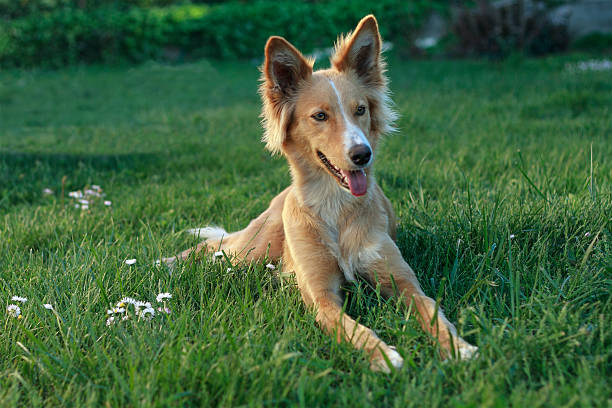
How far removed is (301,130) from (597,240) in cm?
171

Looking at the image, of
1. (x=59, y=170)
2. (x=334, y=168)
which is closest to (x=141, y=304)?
(x=334, y=168)

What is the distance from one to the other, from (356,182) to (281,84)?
29.2 inches

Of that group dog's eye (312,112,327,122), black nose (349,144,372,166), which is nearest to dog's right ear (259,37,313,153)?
dog's eye (312,112,327,122)

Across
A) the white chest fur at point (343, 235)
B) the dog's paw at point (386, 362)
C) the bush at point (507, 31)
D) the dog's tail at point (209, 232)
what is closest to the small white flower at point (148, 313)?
the white chest fur at point (343, 235)

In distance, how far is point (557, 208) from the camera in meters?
3.20

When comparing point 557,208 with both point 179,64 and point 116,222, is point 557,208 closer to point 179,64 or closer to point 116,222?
point 116,222

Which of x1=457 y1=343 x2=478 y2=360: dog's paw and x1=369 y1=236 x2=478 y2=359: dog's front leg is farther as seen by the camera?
x1=369 y1=236 x2=478 y2=359: dog's front leg

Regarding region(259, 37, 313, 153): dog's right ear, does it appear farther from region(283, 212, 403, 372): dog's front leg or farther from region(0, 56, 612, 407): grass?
region(0, 56, 612, 407): grass

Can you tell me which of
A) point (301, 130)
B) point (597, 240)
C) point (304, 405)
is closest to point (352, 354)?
point (304, 405)

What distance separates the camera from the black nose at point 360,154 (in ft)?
8.49

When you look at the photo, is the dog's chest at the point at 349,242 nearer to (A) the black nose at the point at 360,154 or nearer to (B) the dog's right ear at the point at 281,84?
(A) the black nose at the point at 360,154

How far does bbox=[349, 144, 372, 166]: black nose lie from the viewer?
2.59 metres

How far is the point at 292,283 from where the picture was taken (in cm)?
288

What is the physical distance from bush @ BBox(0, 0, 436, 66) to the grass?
11.5m
